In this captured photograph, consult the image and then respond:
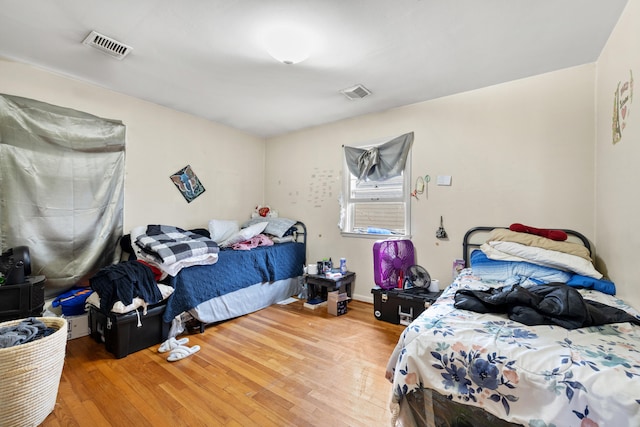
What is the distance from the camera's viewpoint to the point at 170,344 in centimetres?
224

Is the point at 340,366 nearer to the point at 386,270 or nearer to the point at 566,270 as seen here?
the point at 386,270

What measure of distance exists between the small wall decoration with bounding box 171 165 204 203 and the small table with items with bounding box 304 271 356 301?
1.80 meters

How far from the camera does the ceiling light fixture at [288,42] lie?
1.83 meters

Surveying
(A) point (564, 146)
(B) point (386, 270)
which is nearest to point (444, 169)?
(A) point (564, 146)

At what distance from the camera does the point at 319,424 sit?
1.44 meters

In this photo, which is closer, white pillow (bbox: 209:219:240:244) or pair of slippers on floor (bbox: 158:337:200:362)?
pair of slippers on floor (bbox: 158:337:200:362)

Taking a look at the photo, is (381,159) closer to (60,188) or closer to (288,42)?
(288,42)

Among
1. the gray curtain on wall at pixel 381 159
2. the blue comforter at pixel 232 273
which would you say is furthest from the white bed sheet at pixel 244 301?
the gray curtain on wall at pixel 381 159

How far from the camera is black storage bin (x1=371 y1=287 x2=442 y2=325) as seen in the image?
2604mm

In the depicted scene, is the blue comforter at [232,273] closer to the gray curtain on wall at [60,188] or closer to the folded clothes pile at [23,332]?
the folded clothes pile at [23,332]

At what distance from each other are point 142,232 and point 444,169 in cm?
327

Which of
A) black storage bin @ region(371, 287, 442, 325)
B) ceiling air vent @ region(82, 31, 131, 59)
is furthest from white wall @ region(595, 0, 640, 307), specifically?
ceiling air vent @ region(82, 31, 131, 59)

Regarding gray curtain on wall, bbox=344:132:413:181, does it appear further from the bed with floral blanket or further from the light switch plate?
the bed with floral blanket

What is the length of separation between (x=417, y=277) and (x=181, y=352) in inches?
89.8
